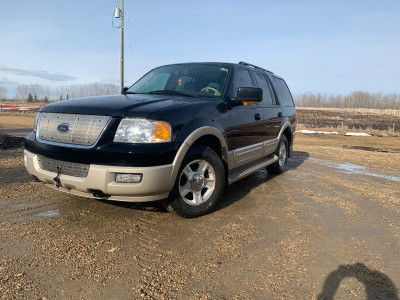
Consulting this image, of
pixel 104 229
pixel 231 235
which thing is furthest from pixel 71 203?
pixel 231 235

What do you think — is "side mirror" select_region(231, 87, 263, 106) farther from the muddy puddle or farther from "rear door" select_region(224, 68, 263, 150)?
the muddy puddle

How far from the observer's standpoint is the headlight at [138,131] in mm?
3018

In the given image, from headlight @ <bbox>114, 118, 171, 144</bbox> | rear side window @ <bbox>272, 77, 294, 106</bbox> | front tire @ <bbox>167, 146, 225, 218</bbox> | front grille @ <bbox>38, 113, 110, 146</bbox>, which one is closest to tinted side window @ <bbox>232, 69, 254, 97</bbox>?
front tire @ <bbox>167, 146, 225, 218</bbox>

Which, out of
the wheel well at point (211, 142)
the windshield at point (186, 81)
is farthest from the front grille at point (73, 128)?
the windshield at point (186, 81)

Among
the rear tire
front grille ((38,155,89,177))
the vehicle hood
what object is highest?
the vehicle hood

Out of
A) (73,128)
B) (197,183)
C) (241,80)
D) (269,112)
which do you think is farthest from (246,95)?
(73,128)

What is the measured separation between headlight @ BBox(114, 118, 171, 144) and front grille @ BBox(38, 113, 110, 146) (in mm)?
186

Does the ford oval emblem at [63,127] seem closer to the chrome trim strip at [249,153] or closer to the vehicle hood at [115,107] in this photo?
the vehicle hood at [115,107]

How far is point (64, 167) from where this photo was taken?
3146 mm

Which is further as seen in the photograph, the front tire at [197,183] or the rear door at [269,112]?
the rear door at [269,112]

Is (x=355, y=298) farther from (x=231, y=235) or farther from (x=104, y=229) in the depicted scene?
(x=104, y=229)

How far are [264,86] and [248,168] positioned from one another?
1.73 metres

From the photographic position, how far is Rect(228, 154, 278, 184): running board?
13.7 feet

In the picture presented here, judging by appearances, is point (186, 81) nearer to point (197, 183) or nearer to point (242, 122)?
point (242, 122)
